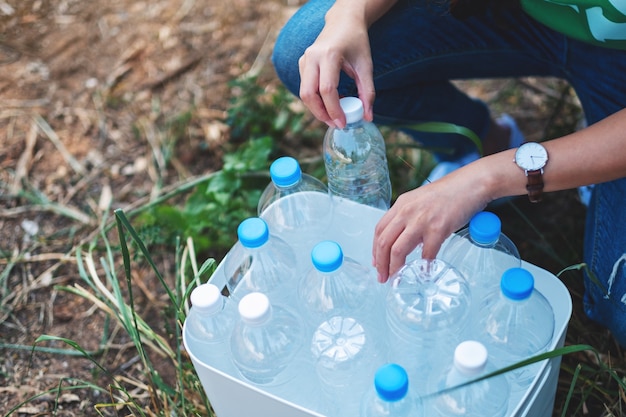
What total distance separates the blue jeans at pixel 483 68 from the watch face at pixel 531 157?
0.31 meters

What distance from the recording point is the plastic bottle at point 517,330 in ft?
3.53

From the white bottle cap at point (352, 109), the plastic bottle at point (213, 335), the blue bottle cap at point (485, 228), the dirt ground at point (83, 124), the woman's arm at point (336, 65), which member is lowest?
the dirt ground at point (83, 124)

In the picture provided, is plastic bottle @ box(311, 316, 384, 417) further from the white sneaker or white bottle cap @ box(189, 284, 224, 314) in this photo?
the white sneaker

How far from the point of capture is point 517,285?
96 cm

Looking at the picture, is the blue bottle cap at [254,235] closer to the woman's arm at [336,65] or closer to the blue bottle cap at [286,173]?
the blue bottle cap at [286,173]

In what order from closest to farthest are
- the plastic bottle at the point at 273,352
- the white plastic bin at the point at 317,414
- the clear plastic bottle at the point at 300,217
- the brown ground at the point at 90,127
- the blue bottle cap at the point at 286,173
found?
the white plastic bin at the point at 317,414 → the plastic bottle at the point at 273,352 → the blue bottle cap at the point at 286,173 → the clear plastic bottle at the point at 300,217 → the brown ground at the point at 90,127

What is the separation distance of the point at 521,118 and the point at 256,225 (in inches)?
47.7

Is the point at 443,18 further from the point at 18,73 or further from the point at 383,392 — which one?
the point at 18,73

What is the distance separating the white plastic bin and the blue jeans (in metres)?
0.18

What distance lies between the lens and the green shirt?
1113 mm

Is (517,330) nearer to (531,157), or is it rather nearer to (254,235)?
(531,157)

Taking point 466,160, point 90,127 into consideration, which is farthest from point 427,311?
point 90,127

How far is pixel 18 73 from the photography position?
2324 mm

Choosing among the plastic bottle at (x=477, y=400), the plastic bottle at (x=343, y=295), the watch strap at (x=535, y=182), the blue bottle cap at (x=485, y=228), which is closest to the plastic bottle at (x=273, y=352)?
the plastic bottle at (x=343, y=295)
